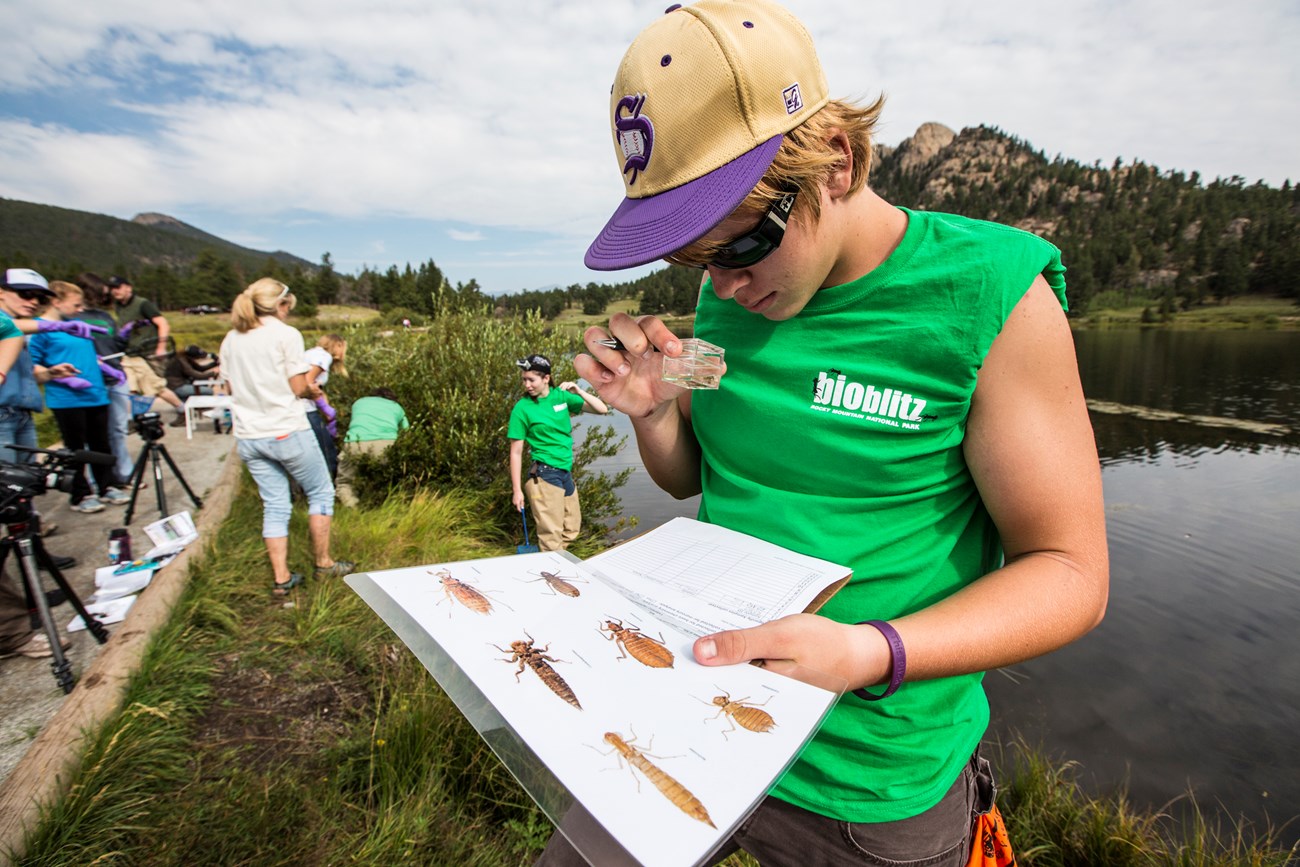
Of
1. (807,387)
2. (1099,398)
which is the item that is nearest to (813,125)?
(807,387)

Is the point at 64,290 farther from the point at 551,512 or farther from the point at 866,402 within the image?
the point at 866,402

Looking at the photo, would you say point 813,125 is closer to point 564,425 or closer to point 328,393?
point 564,425

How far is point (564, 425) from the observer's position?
6.99 meters

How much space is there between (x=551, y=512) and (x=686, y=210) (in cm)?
644

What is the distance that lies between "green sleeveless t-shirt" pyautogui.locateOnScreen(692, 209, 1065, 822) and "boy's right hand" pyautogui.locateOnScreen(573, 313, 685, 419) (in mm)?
215

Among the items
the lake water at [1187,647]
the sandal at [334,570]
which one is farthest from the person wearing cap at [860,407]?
the lake water at [1187,647]

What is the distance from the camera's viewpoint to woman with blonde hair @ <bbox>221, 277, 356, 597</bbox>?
186 inches

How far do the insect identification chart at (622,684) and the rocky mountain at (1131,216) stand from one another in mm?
70438

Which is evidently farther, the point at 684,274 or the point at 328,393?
the point at 328,393

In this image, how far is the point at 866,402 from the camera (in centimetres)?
117

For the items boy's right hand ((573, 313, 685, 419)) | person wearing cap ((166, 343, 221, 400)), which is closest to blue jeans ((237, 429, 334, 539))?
boy's right hand ((573, 313, 685, 419))

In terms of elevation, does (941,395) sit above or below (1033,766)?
above

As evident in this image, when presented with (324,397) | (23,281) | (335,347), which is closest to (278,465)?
(324,397)

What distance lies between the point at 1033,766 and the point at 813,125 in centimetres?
544
